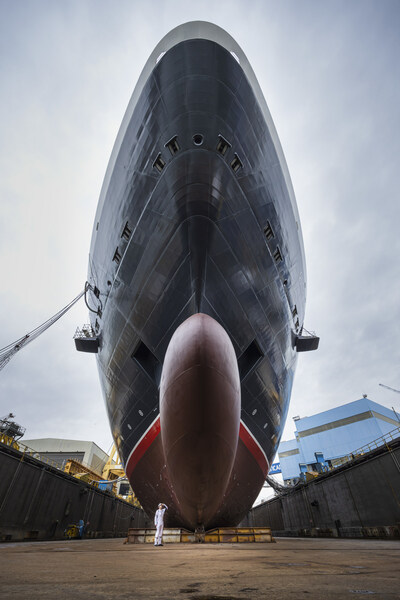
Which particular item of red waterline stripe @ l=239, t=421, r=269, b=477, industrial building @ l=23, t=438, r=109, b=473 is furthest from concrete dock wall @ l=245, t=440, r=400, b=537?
industrial building @ l=23, t=438, r=109, b=473

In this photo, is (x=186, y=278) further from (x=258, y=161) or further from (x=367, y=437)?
(x=367, y=437)

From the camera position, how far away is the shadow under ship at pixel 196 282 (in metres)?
4.29

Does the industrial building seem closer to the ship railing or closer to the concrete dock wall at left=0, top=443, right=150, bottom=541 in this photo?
the concrete dock wall at left=0, top=443, right=150, bottom=541

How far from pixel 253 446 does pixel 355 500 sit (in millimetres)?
8659

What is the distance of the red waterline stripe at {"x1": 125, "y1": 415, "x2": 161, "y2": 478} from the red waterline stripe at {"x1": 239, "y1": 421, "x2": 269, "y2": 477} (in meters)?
1.88

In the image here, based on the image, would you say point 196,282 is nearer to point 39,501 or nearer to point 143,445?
point 143,445

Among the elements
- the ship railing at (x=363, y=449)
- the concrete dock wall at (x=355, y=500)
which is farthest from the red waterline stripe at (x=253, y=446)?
the concrete dock wall at (x=355, y=500)

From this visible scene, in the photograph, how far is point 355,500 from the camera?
39.1 ft

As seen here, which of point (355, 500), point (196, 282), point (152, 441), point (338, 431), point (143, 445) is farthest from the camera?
point (338, 431)

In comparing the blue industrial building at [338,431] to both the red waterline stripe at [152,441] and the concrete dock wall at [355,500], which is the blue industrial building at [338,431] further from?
the red waterline stripe at [152,441]

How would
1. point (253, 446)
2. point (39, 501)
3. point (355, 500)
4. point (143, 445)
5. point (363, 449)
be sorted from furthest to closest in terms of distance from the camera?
point (363, 449)
point (355, 500)
point (39, 501)
point (253, 446)
point (143, 445)

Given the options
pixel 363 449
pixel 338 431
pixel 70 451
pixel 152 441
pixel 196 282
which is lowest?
pixel 152 441

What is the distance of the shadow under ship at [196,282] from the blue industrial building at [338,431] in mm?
31993

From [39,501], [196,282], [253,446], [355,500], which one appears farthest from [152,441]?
[355,500]
